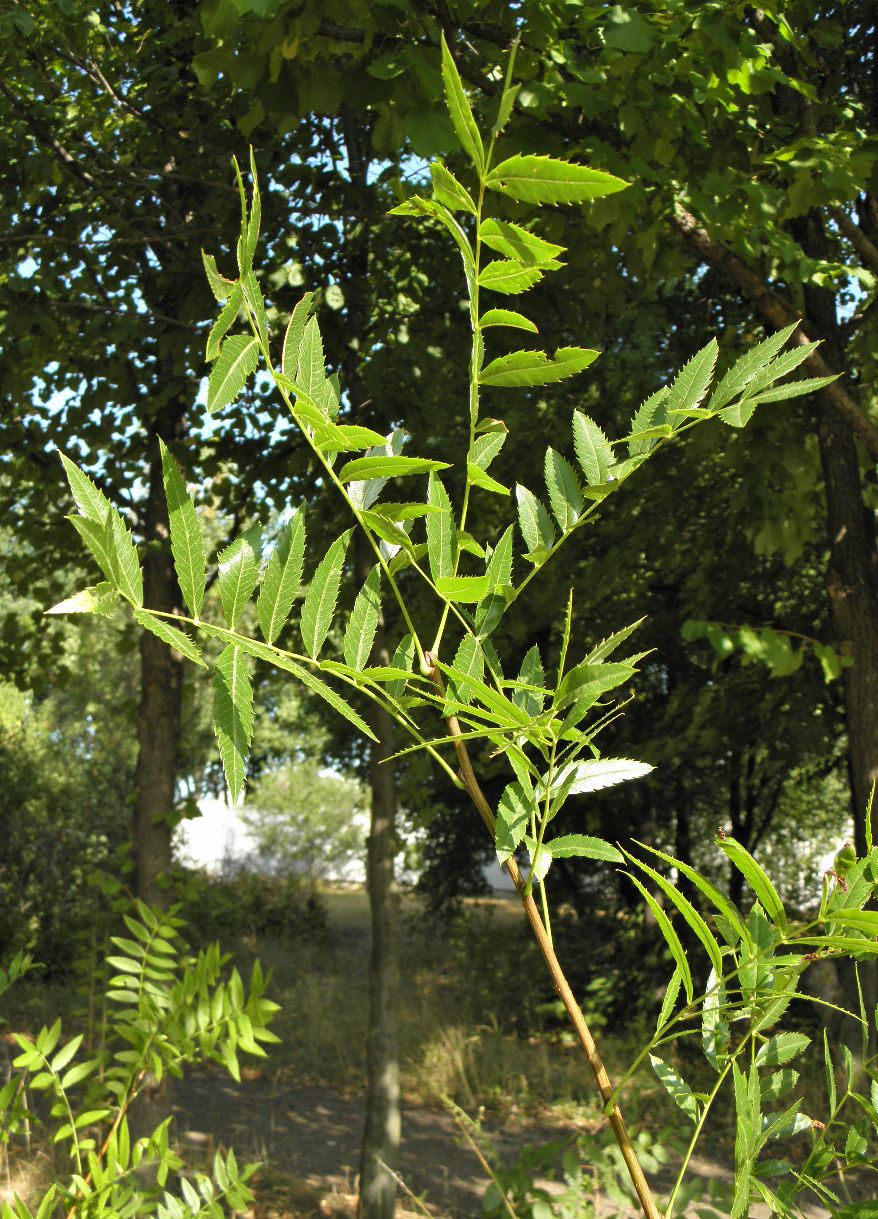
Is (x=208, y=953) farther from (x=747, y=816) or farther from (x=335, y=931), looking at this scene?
(x=335, y=931)

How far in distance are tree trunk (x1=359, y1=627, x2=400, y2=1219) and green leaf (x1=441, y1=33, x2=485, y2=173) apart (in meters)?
3.38

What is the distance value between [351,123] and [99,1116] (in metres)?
4.06

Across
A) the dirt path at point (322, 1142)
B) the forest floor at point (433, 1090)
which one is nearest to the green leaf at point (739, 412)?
the forest floor at point (433, 1090)

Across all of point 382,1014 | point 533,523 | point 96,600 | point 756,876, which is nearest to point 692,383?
point 533,523

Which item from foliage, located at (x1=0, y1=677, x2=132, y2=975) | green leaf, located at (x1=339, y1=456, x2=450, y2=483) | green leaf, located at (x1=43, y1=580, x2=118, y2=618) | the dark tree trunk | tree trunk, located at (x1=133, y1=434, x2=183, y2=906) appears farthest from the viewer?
foliage, located at (x1=0, y1=677, x2=132, y2=975)

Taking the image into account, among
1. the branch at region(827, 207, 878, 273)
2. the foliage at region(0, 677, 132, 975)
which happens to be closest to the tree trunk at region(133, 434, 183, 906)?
the branch at region(827, 207, 878, 273)

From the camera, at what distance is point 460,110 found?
2.19 ft

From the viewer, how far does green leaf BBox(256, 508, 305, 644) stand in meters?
0.69

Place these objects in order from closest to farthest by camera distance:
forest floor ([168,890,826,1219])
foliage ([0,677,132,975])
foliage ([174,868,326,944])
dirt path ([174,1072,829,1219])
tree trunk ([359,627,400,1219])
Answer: tree trunk ([359,627,400,1219])
dirt path ([174,1072,829,1219])
forest floor ([168,890,826,1219])
foliage ([0,677,132,975])
foliage ([174,868,326,944])

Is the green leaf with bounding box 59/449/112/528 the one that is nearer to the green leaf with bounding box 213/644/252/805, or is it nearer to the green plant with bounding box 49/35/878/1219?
the green plant with bounding box 49/35/878/1219

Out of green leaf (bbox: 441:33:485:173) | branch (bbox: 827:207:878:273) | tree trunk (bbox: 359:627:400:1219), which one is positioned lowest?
tree trunk (bbox: 359:627:400:1219)

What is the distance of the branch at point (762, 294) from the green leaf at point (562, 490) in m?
2.74

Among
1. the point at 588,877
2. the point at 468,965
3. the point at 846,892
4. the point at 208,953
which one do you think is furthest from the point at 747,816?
the point at 846,892

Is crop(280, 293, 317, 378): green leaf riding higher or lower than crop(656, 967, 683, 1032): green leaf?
higher
